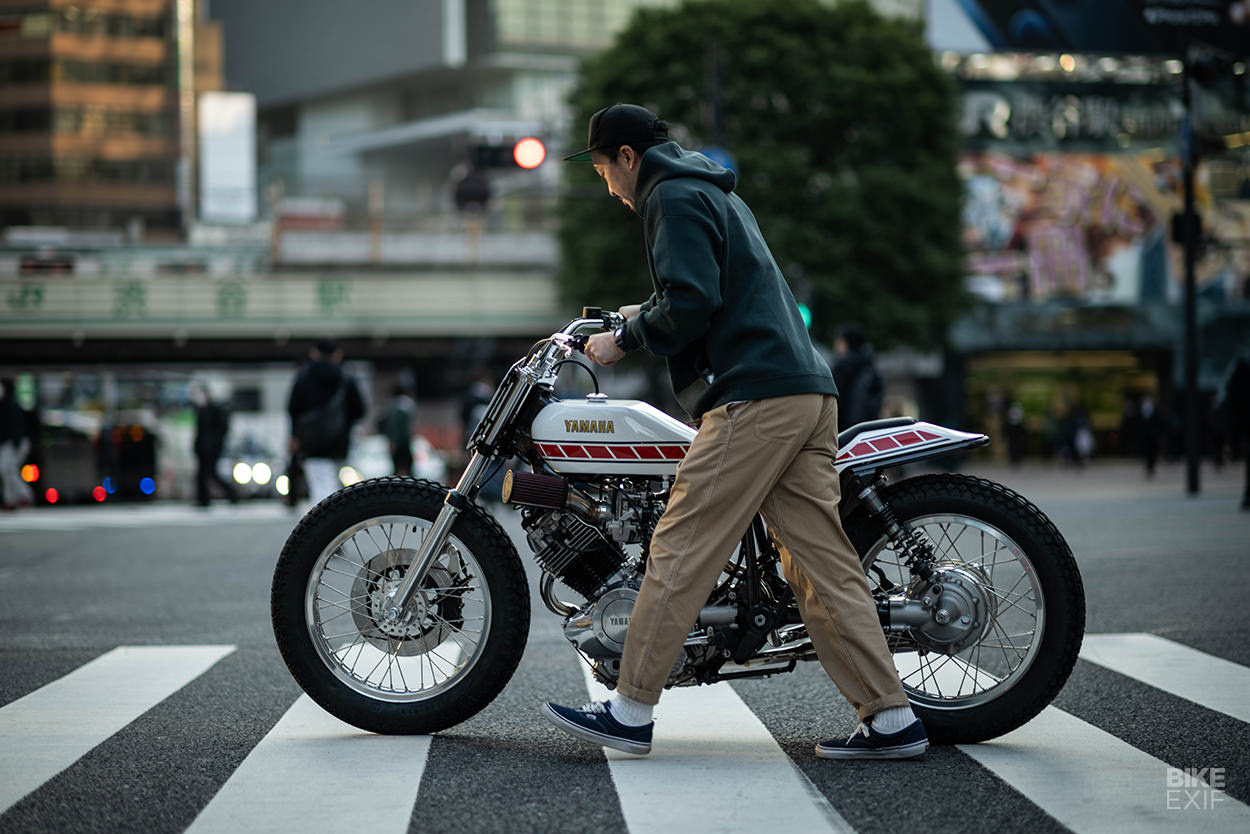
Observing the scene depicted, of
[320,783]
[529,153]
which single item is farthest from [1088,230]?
[320,783]

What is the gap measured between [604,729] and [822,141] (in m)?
28.5

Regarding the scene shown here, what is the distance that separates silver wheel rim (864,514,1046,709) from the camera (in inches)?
166

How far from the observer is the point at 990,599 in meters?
4.24

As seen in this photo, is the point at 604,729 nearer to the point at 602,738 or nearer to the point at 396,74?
the point at 602,738

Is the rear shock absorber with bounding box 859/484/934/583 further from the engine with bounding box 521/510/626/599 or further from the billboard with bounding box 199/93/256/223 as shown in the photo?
the billboard with bounding box 199/93/256/223

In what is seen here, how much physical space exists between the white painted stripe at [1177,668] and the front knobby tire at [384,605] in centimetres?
242

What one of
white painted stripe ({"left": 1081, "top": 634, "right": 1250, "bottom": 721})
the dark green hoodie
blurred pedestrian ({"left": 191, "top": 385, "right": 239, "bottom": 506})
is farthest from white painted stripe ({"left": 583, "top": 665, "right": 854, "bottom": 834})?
blurred pedestrian ({"left": 191, "top": 385, "right": 239, "bottom": 506})

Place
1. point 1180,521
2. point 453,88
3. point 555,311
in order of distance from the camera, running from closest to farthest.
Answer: point 1180,521 → point 555,311 → point 453,88

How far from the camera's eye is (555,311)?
37.7 m

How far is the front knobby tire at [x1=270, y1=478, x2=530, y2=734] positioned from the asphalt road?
0.47 ft

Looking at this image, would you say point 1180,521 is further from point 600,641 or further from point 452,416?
point 452,416

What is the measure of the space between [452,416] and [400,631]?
37250mm

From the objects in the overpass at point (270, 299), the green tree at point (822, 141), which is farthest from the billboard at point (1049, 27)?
the overpass at point (270, 299)

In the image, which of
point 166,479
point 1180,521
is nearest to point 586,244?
point 166,479
